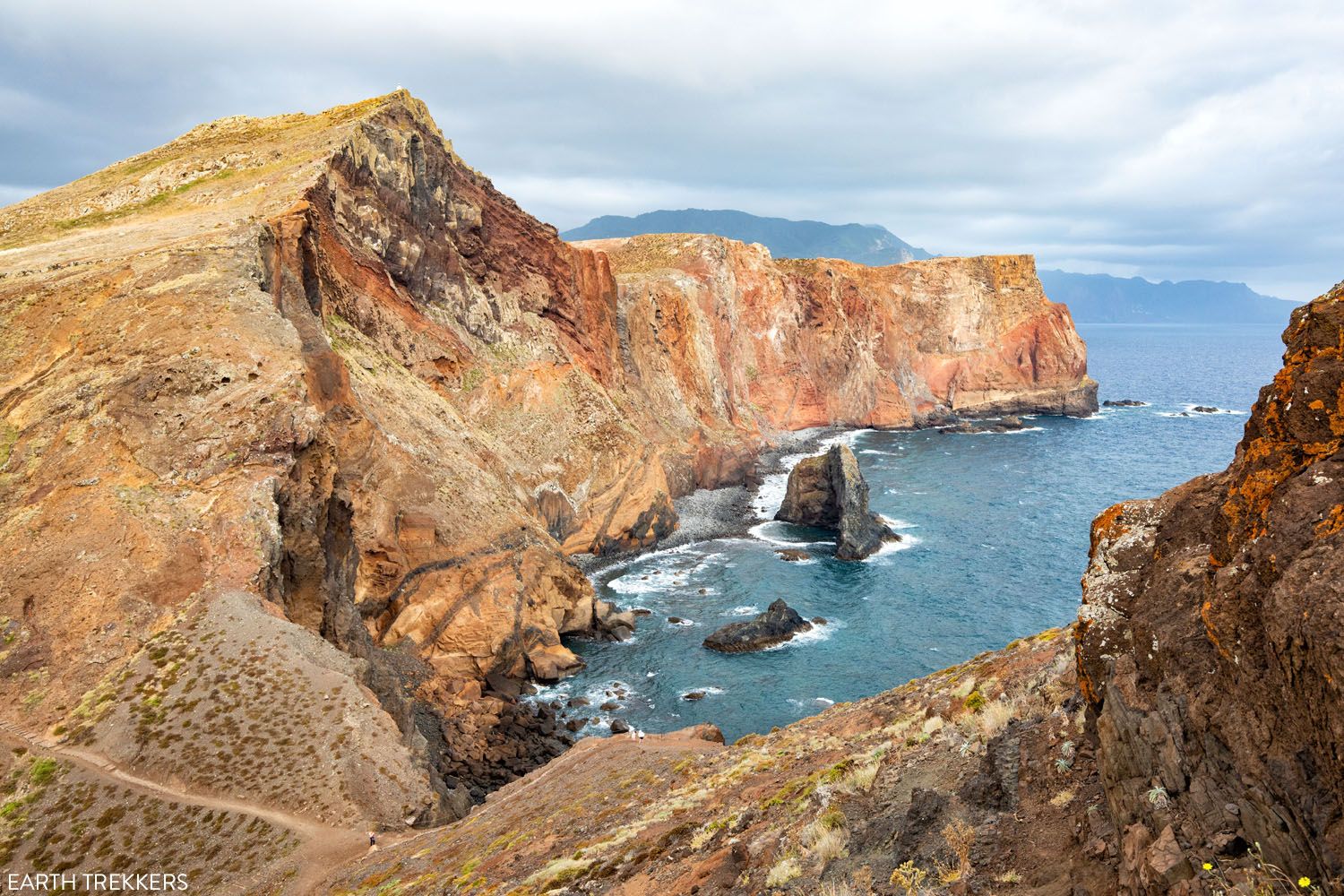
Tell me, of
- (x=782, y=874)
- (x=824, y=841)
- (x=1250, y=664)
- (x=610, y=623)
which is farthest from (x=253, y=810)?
(x=610, y=623)

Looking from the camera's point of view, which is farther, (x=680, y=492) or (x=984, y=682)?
(x=680, y=492)

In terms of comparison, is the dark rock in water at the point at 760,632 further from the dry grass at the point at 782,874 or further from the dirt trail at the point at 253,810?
the dry grass at the point at 782,874

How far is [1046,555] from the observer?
62.9 metres

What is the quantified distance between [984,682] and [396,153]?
5209cm

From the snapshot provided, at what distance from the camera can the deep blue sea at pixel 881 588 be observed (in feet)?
139

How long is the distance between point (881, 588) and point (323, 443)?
133 ft

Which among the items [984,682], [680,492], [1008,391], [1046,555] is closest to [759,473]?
[680,492]

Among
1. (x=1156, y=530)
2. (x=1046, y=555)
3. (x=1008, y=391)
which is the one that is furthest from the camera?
(x=1008, y=391)

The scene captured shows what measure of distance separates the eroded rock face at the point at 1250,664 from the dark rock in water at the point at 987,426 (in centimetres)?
11490

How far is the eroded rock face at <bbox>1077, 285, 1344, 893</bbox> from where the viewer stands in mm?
5719

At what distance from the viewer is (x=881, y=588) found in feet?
185

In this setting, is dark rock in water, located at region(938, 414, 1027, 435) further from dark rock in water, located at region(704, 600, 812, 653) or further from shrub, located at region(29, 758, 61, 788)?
shrub, located at region(29, 758, 61, 788)

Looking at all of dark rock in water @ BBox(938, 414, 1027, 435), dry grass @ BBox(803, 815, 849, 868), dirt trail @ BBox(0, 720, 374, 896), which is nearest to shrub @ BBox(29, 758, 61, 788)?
dirt trail @ BBox(0, 720, 374, 896)

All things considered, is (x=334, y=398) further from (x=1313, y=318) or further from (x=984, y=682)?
(x=1313, y=318)
